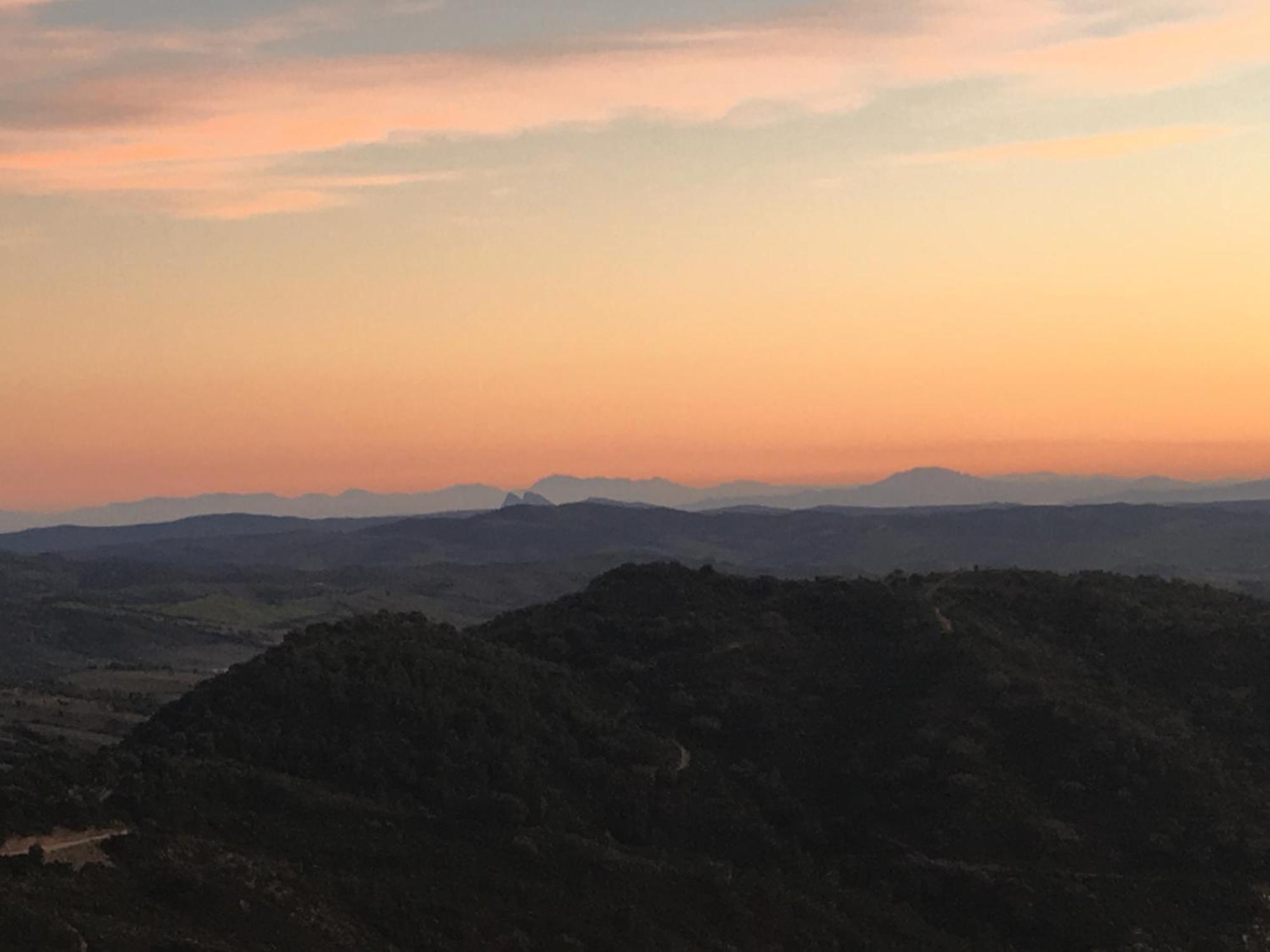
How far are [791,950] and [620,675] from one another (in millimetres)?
31238

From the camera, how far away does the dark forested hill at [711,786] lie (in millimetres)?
51562

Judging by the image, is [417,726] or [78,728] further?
[78,728]

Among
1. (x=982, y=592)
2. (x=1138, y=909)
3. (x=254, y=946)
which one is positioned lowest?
(x=1138, y=909)

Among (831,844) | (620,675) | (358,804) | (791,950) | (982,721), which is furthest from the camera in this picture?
→ (620,675)

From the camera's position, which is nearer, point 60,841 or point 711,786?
point 60,841

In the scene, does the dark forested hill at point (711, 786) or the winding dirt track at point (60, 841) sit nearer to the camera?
the winding dirt track at point (60, 841)

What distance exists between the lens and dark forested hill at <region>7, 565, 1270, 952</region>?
51.6m

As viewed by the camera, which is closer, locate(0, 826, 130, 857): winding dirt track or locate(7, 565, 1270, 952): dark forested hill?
locate(0, 826, 130, 857): winding dirt track

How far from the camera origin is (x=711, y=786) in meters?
72.1

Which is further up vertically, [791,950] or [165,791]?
[165,791]

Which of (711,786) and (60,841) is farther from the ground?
(60,841)

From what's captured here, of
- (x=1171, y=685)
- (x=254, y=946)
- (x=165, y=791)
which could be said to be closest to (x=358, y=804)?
(x=165, y=791)

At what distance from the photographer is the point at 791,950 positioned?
55438 millimetres

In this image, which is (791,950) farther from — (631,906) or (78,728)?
(78,728)
